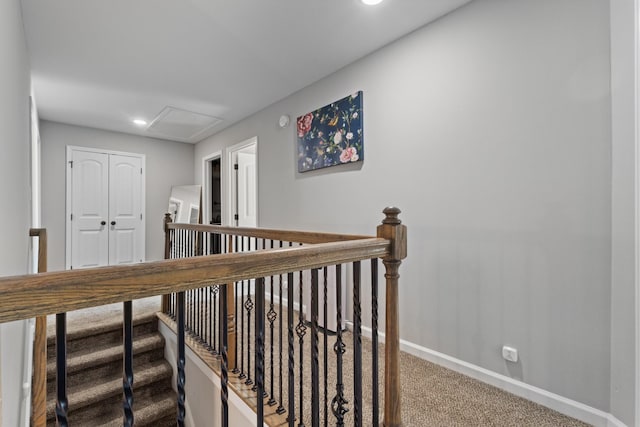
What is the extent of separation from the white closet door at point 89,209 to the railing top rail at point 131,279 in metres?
5.06

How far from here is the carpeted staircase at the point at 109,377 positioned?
8.55 ft

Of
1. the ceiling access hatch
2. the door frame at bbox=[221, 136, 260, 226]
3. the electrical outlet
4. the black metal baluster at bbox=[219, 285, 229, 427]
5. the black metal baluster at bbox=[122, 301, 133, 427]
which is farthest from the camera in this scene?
the door frame at bbox=[221, 136, 260, 226]

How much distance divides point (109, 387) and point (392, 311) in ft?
9.20

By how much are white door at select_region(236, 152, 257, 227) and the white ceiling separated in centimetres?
110

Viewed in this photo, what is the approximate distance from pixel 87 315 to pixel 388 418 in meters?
3.33

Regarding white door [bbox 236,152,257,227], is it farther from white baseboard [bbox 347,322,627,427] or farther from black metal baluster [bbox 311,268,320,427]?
black metal baluster [bbox 311,268,320,427]

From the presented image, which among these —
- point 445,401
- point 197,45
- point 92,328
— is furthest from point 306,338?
point 197,45

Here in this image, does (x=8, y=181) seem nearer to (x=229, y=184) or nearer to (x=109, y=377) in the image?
(x=109, y=377)

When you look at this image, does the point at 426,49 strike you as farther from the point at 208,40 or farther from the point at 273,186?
the point at 273,186

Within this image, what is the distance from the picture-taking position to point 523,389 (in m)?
1.80

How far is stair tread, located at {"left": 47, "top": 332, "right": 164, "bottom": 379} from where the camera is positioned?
266 cm

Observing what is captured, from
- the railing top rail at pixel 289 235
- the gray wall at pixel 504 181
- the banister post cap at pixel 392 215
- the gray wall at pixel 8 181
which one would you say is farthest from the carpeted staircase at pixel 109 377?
the banister post cap at pixel 392 215

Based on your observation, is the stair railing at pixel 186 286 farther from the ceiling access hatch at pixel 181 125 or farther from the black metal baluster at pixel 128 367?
the ceiling access hatch at pixel 181 125

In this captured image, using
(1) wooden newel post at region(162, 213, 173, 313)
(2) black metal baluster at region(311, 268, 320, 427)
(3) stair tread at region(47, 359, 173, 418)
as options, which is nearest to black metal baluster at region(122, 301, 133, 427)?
(2) black metal baluster at region(311, 268, 320, 427)
